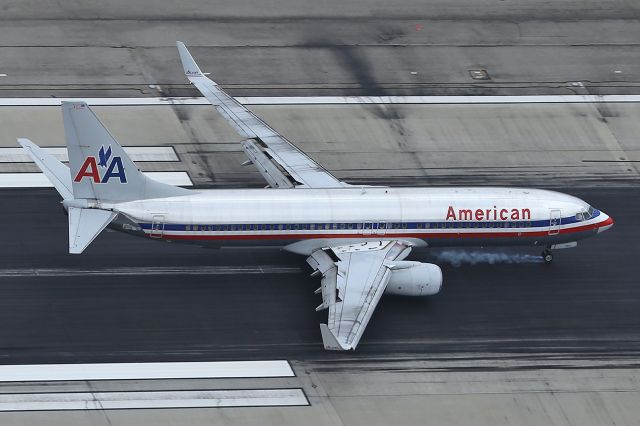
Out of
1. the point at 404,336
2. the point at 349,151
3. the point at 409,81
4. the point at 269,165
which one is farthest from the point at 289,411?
the point at 409,81

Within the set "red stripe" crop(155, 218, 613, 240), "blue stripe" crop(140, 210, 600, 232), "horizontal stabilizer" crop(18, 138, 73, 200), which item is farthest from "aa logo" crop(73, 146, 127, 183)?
"red stripe" crop(155, 218, 613, 240)

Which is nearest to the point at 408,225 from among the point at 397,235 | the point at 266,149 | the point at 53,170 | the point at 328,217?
the point at 397,235

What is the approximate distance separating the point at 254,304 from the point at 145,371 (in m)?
7.81

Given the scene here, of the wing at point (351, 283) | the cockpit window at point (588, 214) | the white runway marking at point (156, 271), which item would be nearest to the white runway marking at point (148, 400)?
the wing at point (351, 283)

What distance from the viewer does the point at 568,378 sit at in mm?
57719

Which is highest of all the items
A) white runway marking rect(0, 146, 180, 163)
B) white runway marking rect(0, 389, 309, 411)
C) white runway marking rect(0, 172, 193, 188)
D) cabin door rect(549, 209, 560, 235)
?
cabin door rect(549, 209, 560, 235)

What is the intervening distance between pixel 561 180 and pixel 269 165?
1942 cm

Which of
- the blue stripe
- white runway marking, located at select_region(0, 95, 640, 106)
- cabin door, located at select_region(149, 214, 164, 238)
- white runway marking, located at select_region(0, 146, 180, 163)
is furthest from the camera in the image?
white runway marking, located at select_region(0, 95, 640, 106)

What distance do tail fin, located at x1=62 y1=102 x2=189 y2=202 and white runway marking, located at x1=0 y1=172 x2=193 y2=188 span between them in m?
9.18

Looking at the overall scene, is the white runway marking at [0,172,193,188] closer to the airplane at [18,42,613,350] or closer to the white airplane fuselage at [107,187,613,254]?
the airplane at [18,42,613,350]

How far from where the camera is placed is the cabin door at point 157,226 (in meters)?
61.7

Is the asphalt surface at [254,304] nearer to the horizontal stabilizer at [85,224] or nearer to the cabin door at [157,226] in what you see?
the cabin door at [157,226]

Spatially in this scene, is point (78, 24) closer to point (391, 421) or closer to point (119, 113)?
point (119, 113)

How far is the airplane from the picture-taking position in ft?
195
